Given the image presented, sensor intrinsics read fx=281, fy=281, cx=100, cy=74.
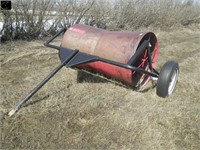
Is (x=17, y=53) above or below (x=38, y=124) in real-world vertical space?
below

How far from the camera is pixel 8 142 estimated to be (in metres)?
2.92

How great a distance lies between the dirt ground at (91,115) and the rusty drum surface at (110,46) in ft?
0.92

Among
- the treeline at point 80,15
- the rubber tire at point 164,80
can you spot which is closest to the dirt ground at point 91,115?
the rubber tire at point 164,80

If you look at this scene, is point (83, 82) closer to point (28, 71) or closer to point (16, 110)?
point (28, 71)

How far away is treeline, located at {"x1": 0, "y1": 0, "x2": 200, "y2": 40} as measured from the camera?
734 cm

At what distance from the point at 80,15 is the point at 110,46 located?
5.19 metres

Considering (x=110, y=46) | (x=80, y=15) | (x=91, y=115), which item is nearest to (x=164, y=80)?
(x=110, y=46)

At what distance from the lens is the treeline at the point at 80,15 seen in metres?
7.34

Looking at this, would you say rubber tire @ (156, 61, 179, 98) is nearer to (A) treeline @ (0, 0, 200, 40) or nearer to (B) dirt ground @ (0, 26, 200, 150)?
(B) dirt ground @ (0, 26, 200, 150)

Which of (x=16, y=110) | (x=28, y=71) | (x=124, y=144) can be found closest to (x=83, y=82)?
(x=28, y=71)

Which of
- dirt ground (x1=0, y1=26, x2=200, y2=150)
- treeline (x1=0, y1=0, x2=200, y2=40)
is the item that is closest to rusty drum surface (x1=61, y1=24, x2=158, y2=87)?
dirt ground (x1=0, y1=26, x2=200, y2=150)

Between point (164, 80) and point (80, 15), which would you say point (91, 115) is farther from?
point (80, 15)

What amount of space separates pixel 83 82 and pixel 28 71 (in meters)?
1.10

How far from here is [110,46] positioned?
427 cm
